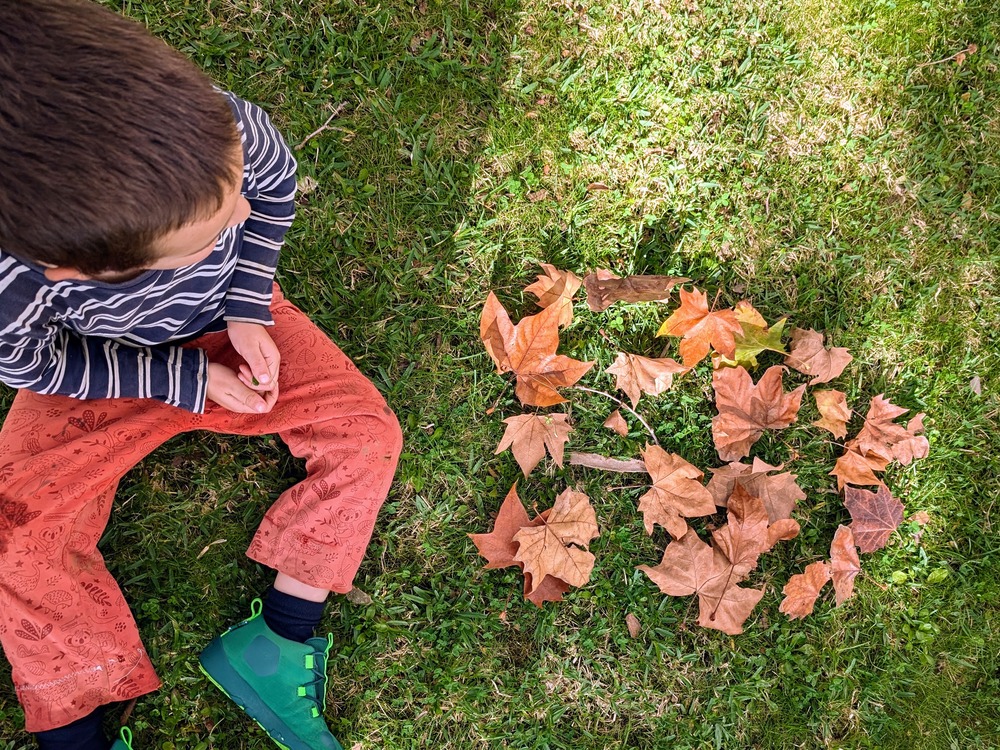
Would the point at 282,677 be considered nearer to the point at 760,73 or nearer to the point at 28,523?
the point at 28,523

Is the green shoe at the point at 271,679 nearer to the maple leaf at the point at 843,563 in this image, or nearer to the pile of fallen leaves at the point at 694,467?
the pile of fallen leaves at the point at 694,467

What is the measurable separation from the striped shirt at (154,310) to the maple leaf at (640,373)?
118 cm

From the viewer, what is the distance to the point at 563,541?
239 centimetres

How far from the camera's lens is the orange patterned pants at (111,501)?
186 centimetres

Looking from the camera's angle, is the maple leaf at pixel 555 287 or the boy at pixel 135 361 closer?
the boy at pixel 135 361

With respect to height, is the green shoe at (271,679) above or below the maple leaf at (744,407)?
below

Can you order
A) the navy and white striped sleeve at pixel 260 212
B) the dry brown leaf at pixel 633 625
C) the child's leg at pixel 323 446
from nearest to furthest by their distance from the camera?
1. the navy and white striped sleeve at pixel 260 212
2. the child's leg at pixel 323 446
3. the dry brown leaf at pixel 633 625

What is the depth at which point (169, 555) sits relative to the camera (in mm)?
2326

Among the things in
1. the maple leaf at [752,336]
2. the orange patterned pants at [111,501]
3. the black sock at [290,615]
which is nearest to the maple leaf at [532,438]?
the orange patterned pants at [111,501]

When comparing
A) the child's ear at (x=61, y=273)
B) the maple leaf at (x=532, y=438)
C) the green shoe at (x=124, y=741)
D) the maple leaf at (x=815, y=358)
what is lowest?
the green shoe at (x=124, y=741)

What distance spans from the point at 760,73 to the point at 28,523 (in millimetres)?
2732

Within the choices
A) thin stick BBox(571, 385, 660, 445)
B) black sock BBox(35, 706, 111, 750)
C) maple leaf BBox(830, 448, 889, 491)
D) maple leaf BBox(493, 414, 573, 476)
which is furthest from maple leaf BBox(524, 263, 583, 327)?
black sock BBox(35, 706, 111, 750)

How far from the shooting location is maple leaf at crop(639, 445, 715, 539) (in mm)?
2426

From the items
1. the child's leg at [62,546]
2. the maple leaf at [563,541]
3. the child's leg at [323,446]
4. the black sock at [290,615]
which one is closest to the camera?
the child's leg at [62,546]
